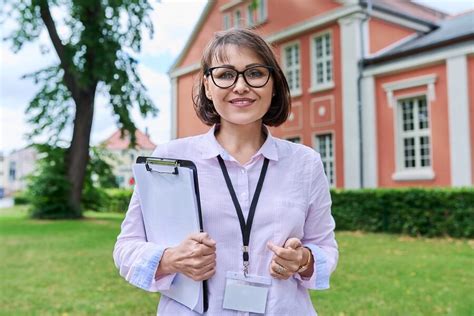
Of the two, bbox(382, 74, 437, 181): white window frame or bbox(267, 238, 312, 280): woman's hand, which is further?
bbox(382, 74, 437, 181): white window frame

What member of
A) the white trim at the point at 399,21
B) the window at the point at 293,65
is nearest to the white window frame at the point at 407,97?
the white trim at the point at 399,21

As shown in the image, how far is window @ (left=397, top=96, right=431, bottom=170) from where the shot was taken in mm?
14859

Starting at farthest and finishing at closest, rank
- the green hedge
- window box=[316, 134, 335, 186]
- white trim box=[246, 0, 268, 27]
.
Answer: white trim box=[246, 0, 268, 27] → window box=[316, 134, 335, 186] → the green hedge

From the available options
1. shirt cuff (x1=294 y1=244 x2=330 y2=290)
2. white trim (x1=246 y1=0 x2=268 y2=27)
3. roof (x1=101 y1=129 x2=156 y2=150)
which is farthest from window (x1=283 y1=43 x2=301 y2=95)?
shirt cuff (x1=294 y1=244 x2=330 y2=290)

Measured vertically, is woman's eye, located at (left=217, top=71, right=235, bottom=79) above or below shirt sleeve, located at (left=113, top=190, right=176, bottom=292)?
above

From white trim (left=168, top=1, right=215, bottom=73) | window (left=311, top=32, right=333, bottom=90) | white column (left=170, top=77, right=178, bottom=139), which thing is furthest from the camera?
white trim (left=168, top=1, right=215, bottom=73)

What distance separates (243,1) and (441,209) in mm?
12820

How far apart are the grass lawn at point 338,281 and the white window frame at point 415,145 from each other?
4.96m

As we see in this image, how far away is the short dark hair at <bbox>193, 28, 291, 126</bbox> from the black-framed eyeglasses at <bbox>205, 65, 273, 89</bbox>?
3 cm

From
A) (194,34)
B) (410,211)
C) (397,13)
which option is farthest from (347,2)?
(410,211)

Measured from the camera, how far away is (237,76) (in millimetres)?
1378

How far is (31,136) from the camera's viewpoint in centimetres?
1631

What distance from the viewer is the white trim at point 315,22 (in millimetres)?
16422

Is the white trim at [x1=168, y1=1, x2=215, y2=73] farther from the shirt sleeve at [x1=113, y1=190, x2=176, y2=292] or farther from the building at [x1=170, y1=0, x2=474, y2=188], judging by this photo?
the shirt sleeve at [x1=113, y1=190, x2=176, y2=292]
